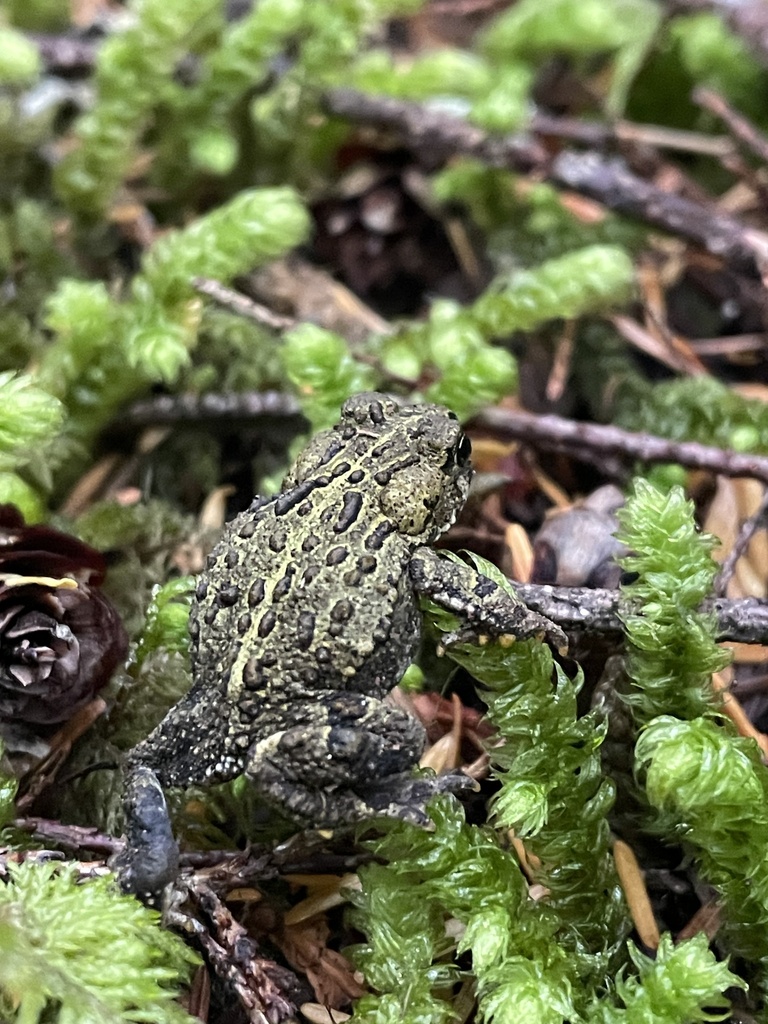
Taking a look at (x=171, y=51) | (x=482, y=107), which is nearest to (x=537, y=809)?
(x=482, y=107)

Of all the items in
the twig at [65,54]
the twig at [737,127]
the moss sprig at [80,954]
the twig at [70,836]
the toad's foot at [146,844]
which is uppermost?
the twig at [65,54]

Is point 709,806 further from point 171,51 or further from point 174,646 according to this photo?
point 171,51

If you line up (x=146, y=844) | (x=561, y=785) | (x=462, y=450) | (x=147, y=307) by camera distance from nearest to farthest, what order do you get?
1. (x=146, y=844)
2. (x=561, y=785)
3. (x=462, y=450)
4. (x=147, y=307)

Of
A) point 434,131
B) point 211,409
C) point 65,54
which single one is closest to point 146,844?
point 211,409

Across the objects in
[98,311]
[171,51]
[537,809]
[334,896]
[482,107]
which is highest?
[171,51]

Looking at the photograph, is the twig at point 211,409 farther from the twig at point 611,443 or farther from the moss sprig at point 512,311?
the twig at point 611,443

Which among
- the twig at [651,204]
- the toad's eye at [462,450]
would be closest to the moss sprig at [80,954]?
the toad's eye at [462,450]

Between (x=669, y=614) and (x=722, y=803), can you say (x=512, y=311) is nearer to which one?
(x=669, y=614)

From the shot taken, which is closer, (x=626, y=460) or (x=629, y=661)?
(x=629, y=661)
